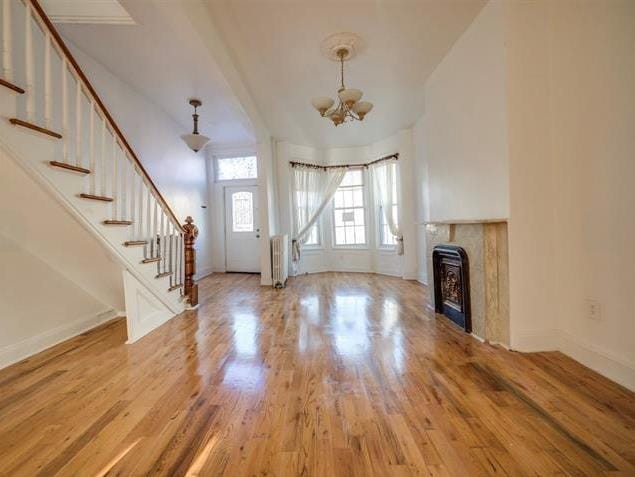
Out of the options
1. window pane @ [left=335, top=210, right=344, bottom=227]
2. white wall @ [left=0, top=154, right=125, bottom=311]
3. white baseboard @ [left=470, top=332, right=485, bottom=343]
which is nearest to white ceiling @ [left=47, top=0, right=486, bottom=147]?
white wall @ [left=0, top=154, right=125, bottom=311]

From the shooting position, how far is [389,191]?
17.9 ft

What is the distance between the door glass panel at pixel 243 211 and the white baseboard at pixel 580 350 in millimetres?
5458

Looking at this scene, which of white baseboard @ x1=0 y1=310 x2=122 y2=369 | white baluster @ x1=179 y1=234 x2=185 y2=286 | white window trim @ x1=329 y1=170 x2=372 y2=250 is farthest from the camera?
white window trim @ x1=329 y1=170 x2=372 y2=250

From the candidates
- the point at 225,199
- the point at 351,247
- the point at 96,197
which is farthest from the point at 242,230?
the point at 96,197

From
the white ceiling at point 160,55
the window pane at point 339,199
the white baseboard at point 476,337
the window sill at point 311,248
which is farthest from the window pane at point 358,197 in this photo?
the white baseboard at point 476,337

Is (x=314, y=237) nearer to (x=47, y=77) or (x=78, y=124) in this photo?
(x=78, y=124)

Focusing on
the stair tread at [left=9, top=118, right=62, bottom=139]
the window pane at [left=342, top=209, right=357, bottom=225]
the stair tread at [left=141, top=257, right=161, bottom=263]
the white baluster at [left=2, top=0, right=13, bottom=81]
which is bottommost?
the stair tread at [left=141, top=257, right=161, bottom=263]

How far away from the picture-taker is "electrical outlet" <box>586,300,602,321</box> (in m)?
1.83

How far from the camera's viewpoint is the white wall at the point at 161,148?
3.52m

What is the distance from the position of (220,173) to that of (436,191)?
5.03 m

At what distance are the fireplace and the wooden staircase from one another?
295 cm

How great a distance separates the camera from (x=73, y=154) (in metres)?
2.82

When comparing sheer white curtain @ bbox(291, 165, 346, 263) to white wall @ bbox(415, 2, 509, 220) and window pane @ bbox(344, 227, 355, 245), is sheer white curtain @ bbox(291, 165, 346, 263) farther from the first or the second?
white wall @ bbox(415, 2, 509, 220)

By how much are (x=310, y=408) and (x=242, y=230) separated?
5.43 meters
